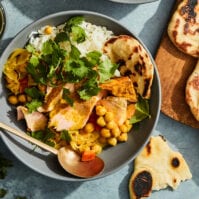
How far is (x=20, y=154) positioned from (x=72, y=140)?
42 centimetres

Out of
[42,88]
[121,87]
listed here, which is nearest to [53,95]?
[42,88]

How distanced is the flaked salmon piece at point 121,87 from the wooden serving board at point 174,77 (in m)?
0.48

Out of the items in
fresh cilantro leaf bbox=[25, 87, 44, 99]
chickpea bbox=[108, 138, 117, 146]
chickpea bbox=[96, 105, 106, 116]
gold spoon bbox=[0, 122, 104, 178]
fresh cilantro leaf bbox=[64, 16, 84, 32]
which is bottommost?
gold spoon bbox=[0, 122, 104, 178]

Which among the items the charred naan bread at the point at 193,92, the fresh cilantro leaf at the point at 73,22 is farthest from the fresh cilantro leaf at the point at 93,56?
the charred naan bread at the point at 193,92

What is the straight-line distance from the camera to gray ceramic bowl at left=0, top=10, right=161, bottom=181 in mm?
4309

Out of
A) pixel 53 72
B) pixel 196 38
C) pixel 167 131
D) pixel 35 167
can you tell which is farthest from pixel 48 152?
pixel 196 38

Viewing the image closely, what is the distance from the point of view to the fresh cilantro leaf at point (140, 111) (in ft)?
14.8

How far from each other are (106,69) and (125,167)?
99 centimetres

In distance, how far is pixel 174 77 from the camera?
15.6ft

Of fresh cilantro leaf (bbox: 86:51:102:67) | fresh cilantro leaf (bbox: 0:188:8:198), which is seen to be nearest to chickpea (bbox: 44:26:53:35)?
fresh cilantro leaf (bbox: 86:51:102:67)

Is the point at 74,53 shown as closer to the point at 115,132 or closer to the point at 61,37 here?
the point at 61,37

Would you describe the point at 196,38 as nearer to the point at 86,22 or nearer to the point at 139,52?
the point at 139,52

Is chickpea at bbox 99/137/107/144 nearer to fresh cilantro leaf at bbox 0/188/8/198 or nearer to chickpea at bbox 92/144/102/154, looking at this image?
chickpea at bbox 92/144/102/154

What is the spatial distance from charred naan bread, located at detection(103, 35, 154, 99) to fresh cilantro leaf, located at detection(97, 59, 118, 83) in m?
0.15
